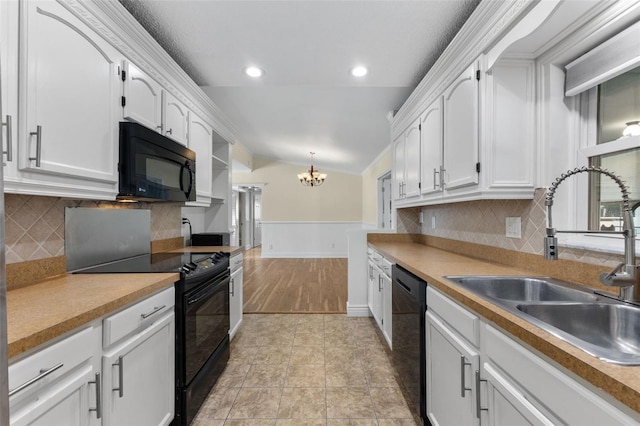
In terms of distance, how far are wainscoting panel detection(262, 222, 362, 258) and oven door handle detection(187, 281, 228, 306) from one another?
Answer: 18.7 ft

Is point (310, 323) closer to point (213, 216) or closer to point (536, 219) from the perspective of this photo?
point (213, 216)

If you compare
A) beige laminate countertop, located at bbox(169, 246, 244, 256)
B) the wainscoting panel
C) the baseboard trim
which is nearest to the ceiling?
beige laminate countertop, located at bbox(169, 246, 244, 256)

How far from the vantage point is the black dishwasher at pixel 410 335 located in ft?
5.32

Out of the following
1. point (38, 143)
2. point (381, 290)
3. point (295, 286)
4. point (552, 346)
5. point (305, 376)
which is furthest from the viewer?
point (295, 286)

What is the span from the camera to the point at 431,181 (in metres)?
2.25

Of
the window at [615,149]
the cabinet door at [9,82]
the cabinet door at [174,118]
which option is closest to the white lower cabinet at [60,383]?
the cabinet door at [9,82]

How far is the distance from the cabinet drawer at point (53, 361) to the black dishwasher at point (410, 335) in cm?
146

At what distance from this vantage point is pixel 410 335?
5.81 ft

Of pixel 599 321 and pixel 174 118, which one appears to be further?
pixel 174 118

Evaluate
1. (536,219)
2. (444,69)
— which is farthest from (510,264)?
(444,69)

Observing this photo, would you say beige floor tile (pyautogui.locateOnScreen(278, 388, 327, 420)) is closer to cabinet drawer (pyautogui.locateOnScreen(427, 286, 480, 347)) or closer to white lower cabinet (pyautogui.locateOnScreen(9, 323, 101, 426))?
cabinet drawer (pyautogui.locateOnScreen(427, 286, 480, 347))

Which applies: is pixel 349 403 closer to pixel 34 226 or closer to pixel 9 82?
pixel 34 226

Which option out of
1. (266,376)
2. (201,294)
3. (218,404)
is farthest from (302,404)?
(201,294)

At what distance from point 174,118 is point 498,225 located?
2401mm
